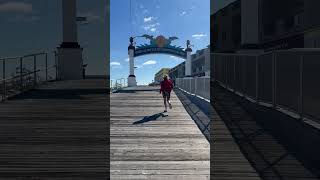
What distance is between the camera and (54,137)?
9.46 m

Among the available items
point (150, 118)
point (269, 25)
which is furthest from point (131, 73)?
point (150, 118)

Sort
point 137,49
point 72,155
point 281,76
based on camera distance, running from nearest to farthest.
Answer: point 72,155
point 281,76
point 137,49

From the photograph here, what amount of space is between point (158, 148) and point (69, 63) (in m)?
14.9

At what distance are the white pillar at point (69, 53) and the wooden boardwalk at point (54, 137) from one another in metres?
7.45

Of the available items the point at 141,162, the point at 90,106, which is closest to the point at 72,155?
the point at 141,162

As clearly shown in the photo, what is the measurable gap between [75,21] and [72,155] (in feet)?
58.6

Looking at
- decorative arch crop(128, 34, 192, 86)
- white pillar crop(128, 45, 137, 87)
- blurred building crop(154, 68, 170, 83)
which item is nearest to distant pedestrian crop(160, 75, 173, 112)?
blurred building crop(154, 68, 170, 83)

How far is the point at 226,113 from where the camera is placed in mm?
12867

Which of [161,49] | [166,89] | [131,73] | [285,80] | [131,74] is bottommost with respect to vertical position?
[166,89]

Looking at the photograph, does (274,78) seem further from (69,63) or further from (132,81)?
(132,81)

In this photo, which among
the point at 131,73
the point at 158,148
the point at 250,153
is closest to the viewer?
the point at 250,153

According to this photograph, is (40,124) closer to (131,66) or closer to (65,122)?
(65,122)

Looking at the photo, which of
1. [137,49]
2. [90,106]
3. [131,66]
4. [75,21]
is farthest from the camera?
[137,49]

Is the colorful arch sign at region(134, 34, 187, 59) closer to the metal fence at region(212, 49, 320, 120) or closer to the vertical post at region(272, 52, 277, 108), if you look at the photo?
the metal fence at region(212, 49, 320, 120)
